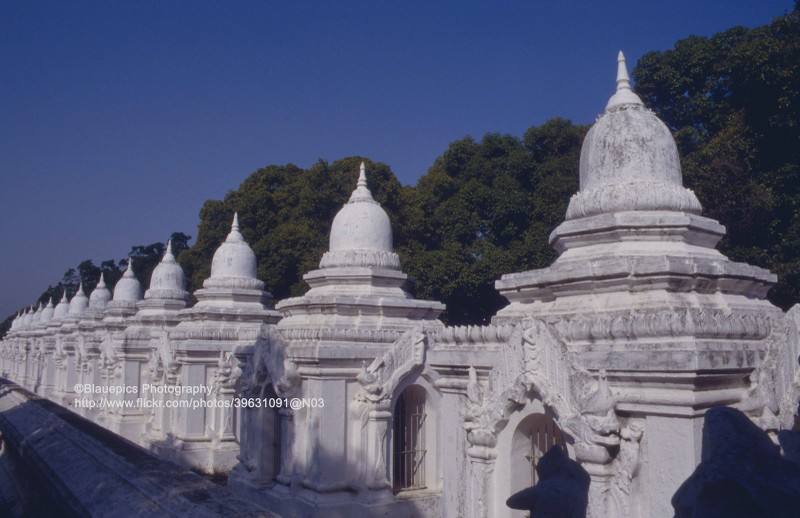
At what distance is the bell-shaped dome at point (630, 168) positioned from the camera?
7.84 meters

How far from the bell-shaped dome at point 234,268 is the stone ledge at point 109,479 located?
4487 mm

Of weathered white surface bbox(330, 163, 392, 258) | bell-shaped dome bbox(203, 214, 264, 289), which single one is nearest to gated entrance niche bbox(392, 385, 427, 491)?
weathered white surface bbox(330, 163, 392, 258)

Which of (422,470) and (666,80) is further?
(666,80)

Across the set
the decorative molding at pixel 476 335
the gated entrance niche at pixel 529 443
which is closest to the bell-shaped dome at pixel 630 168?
the decorative molding at pixel 476 335

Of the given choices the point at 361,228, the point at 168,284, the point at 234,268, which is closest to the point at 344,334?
the point at 361,228

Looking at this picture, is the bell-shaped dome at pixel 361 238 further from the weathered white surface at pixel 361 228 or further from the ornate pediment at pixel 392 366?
the ornate pediment at pixel 392 366

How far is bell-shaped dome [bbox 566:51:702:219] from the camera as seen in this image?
25.7 feet

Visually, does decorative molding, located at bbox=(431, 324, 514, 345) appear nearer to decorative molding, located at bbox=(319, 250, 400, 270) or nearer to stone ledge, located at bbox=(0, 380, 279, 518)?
stone ledge, located at bbox=(0, 380, 279, 518)

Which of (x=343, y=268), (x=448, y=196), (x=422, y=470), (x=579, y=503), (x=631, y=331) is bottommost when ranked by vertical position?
(x=422, y=470)

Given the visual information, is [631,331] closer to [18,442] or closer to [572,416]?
[572,416]

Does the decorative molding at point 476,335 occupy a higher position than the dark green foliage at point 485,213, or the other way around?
the dark green foliage at point 485,213

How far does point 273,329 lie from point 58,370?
83.0 feet

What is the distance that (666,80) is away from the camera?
22109mm

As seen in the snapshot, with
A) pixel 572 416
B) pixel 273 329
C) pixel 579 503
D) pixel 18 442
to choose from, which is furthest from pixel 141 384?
pixel 579 503
